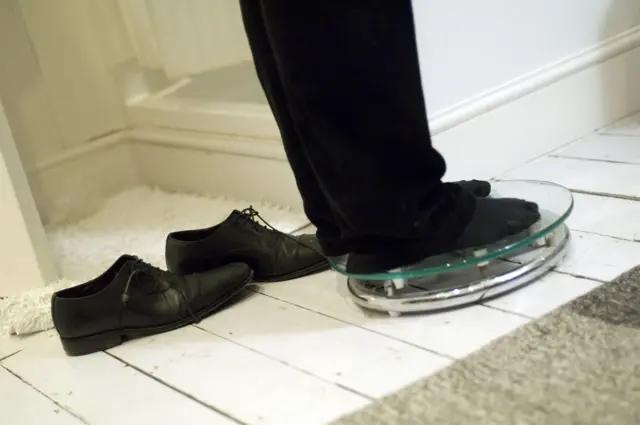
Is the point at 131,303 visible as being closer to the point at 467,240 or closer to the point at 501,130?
the point at 467,240

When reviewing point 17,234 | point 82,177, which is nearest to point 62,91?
point 82,177

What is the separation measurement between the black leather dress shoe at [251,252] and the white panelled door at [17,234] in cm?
25

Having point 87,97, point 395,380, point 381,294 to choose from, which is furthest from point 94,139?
point 395,380

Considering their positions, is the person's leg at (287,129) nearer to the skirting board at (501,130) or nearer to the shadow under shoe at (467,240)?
the shadow under shoe at (467,240)

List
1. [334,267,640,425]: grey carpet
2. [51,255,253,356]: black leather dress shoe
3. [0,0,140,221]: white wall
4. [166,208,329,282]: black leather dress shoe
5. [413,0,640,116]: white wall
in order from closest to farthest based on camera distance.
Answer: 1. [334,267,640,425]: grey carpet
2. [51,255,253,356]: black leather dress shoe
3. [166,208,329,282]: black leather dress shoe
4. [413,0,640,116]: white wall
5. [0,0,140,221]: white wall

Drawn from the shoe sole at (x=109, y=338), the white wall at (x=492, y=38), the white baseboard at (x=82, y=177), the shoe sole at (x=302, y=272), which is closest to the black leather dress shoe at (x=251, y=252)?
the shoe sole at (x=302, y=272)

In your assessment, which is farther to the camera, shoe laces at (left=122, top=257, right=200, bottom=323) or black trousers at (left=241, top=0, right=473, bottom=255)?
shoe laces at (left=122, top=257, right=200, bottom=323)

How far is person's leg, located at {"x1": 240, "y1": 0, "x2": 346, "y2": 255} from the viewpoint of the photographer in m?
0.86

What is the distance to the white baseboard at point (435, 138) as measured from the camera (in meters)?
1.32

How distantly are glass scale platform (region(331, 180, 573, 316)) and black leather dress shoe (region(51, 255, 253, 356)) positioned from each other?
0.63 feet

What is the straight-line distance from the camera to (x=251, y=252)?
109 centimetres

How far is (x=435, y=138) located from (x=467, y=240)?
398 mm

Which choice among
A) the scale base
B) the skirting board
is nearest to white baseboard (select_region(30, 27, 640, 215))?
the skirting board

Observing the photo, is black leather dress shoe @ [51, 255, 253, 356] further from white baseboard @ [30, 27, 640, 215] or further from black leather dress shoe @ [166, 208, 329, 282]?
white baseboard @ [30, 27, 640, 215]
